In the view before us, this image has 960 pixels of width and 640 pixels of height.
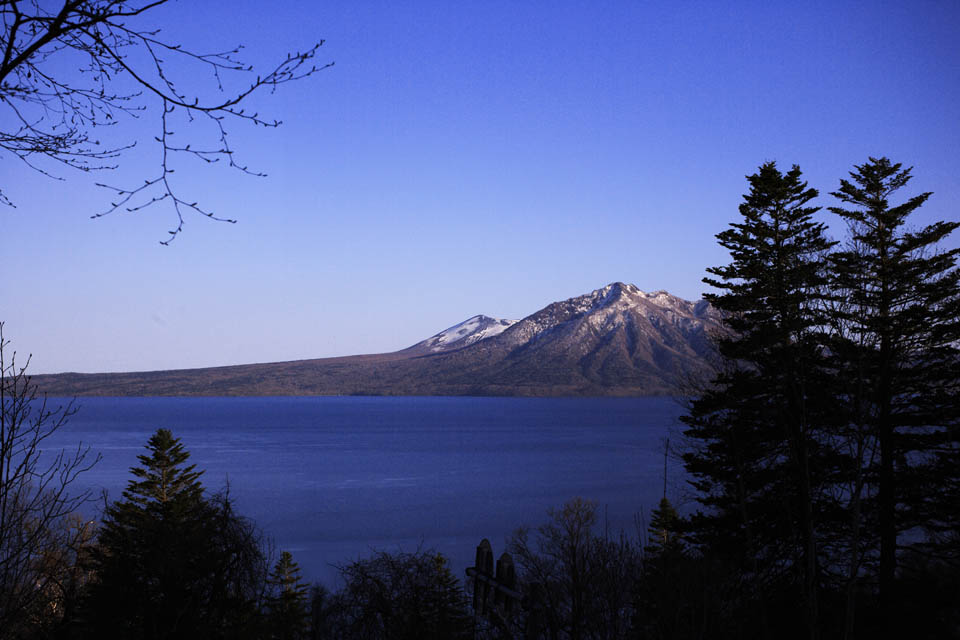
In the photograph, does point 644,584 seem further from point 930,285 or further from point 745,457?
point 930,285

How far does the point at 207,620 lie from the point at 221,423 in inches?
7639

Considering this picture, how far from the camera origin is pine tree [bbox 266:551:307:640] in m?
10.7

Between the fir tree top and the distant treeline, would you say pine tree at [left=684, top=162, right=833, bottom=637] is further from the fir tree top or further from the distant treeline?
the fir tree top

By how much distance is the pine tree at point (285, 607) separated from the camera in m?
10.7

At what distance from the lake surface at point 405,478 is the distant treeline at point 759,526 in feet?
14.2

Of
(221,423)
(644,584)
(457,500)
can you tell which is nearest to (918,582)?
(644,584)

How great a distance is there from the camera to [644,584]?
8922 millimetres

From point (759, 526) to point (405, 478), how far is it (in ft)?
240

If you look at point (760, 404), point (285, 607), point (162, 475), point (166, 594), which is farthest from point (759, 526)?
point (162, 475)

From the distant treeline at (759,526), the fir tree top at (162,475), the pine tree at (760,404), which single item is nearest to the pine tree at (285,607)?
the distant treeline at (759,526)

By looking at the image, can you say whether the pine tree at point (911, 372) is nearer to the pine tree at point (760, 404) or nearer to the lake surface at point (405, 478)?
the pine tree at point (760, 404)

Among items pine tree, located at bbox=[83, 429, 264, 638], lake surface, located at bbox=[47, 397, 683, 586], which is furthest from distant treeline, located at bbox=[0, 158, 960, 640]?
lake surface, located at bbox=[47, 397, 683, 586]

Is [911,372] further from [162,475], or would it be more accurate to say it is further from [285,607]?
[162,475]

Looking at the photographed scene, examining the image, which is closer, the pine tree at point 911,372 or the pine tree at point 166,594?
the pine tree at point 166,594
